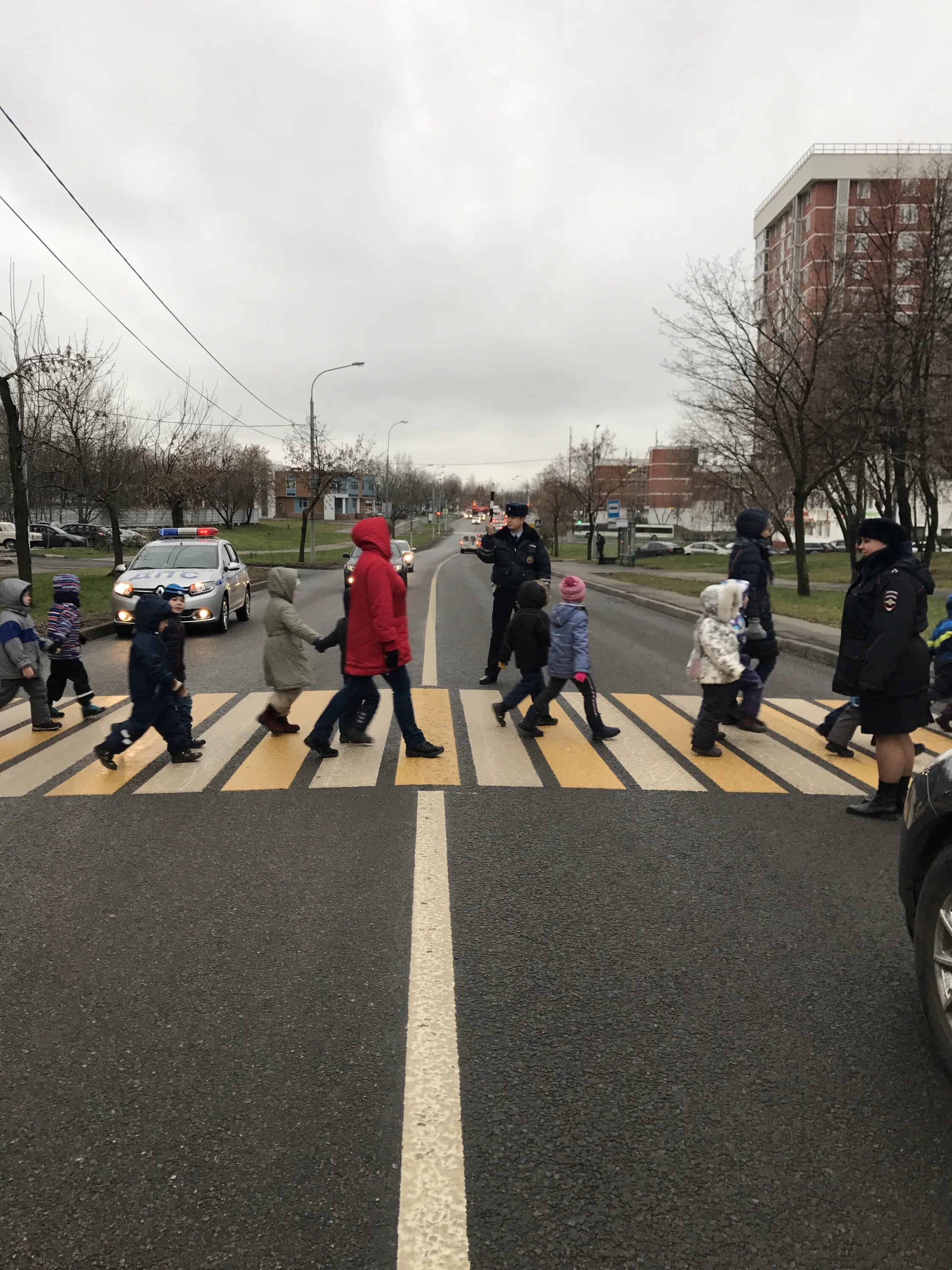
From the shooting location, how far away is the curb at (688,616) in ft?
40.1

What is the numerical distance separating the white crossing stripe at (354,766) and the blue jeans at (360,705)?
0.23 metres

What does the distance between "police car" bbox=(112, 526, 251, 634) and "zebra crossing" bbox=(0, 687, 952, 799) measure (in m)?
5.38

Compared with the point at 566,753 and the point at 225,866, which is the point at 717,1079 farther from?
the point at 566,753

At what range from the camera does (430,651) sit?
12391 millimetres

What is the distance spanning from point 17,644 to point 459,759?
12.6 ft

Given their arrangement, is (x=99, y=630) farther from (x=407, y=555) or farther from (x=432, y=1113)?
(x=407, y=555)

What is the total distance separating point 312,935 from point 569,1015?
1.21 m

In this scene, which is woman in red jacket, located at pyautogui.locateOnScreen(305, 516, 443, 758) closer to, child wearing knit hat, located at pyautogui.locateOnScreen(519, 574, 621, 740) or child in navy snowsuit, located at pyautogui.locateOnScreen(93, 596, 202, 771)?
child in navy snowsuit, located at pyautogui.locateOnScreen(93, 596, 202, 771)

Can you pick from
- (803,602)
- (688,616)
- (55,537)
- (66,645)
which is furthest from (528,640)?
(55,537)

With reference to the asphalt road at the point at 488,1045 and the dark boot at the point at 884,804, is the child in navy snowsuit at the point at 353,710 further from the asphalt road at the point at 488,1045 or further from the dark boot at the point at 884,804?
the dark boot at the point at 884,804

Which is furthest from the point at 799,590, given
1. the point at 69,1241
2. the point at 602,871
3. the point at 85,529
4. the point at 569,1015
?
the point at 85,529

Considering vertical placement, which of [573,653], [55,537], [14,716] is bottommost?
[14,716]

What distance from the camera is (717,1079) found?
8.73 feet

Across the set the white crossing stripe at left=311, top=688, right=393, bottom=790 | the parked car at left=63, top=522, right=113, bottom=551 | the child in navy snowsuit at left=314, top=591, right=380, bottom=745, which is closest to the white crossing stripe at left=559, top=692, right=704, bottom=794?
the white crossing stripe at left=311, top=688, right=393, bottom=790
